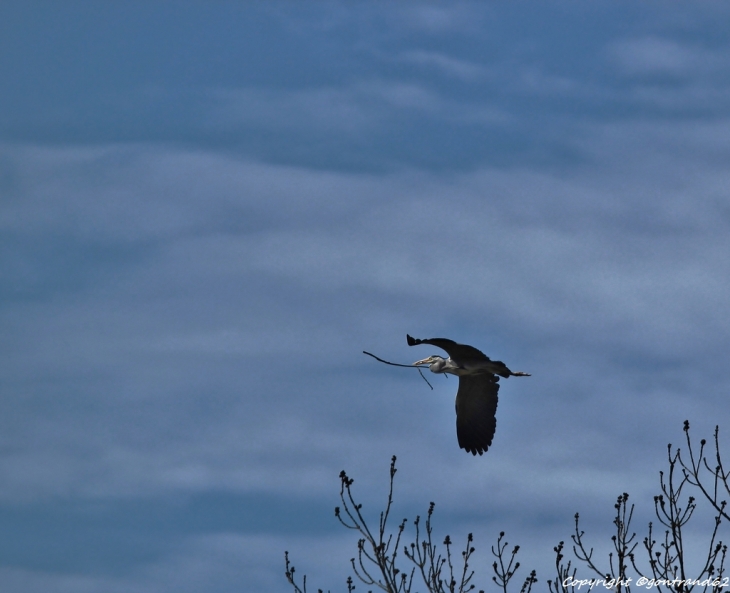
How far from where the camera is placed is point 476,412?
23172 mm

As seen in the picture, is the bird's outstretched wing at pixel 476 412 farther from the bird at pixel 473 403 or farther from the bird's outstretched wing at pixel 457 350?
the bird's outstretched wing at pixel 457 350

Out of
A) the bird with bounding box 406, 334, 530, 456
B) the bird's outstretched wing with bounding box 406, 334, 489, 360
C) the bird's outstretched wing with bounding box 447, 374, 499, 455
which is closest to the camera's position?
the bird's outstretched wing with bounding box 406, 334, 489, 360

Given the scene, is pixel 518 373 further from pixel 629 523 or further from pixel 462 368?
pixel 629 523

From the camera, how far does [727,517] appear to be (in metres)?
13.3

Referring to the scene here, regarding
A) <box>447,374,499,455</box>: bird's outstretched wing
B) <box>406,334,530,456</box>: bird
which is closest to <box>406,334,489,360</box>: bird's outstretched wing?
<box>406,334,530,456</box>: bird

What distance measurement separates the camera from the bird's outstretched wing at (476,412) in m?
22.9

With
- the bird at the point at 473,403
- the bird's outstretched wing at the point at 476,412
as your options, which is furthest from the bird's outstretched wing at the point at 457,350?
the bird's outstretched wing at the point at 476,412

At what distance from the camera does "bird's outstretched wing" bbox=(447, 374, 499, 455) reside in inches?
902

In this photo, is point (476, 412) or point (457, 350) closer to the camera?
point (457, 350)

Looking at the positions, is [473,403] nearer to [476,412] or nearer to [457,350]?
[476,412]

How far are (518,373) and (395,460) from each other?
324 inches

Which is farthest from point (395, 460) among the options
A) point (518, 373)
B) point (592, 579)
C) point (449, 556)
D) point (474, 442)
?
point (474, 442)

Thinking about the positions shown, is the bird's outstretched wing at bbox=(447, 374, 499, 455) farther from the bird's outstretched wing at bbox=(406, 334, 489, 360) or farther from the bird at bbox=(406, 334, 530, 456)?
the bird's outstretched wing at bbox=(406, 334, 489, 360)

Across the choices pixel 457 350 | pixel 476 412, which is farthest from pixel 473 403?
pixel 457 350
